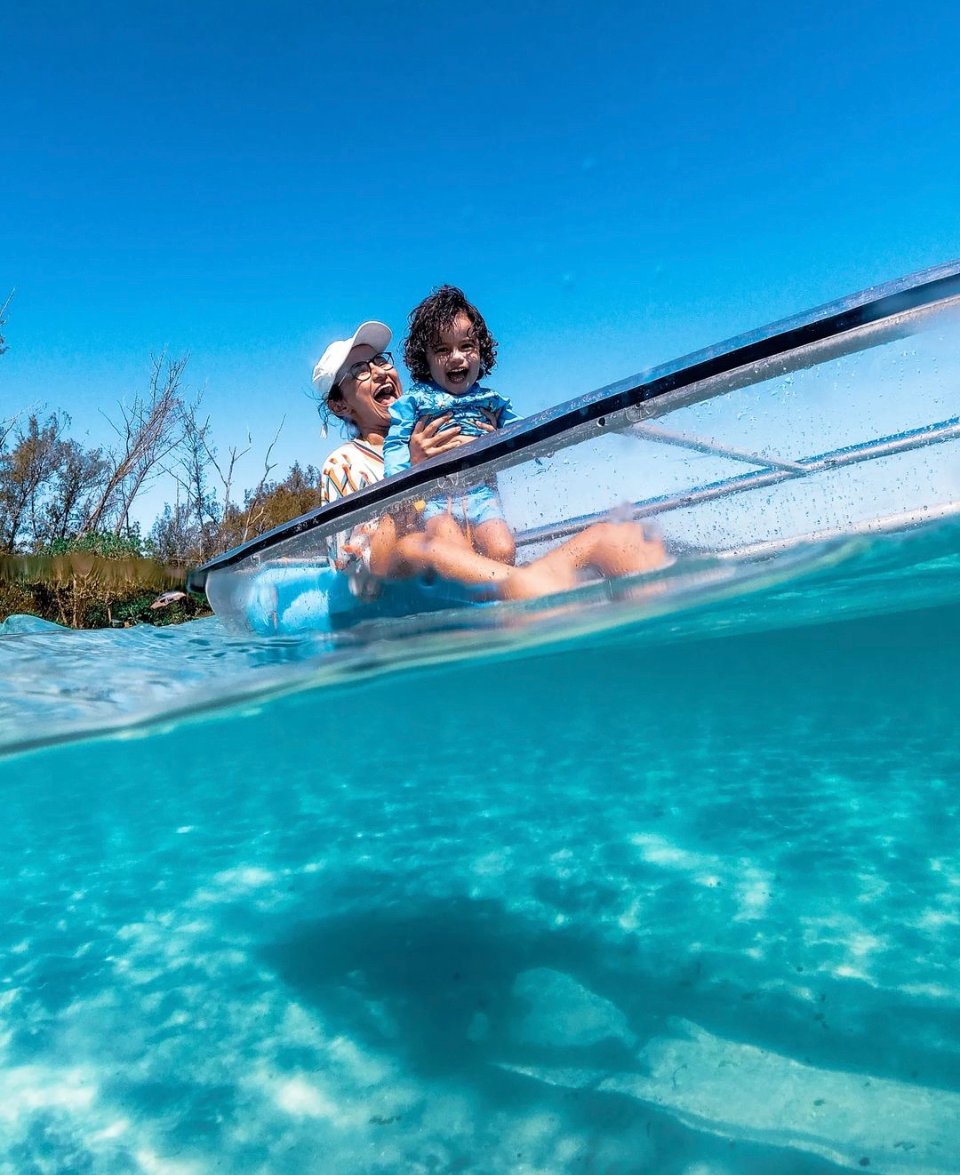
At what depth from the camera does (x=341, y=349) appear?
5.17 metres

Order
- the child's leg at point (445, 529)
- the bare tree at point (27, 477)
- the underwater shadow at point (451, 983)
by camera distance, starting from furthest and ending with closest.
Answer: the bare tree at point (27, 477)
the child's leg at point (445, 529)
the underwater shadow at point (451, 983)

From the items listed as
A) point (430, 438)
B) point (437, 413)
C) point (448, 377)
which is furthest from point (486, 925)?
→ point (448, 377)

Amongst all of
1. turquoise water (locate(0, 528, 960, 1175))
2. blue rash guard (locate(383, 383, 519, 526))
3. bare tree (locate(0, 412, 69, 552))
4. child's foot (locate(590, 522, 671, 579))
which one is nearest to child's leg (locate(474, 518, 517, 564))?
child's foot (locate(590, 522, 671, 579))

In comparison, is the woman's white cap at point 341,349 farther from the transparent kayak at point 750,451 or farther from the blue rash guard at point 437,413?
the transparent kayak at point 750,451

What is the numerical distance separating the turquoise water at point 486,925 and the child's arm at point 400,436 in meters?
0.98

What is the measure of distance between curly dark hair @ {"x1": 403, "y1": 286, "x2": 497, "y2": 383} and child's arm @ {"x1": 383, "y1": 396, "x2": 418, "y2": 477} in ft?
1.81

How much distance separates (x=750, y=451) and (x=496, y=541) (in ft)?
4.15

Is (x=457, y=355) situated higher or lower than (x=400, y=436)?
higher

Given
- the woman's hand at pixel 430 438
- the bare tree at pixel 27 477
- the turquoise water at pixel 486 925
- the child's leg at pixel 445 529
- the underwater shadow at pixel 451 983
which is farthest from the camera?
the bare tree at pixel 27 477

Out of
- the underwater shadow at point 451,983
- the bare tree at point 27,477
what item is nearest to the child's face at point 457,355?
the underwater shadow at point 451,983

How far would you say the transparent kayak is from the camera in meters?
3.26

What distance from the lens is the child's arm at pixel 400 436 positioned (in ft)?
14.4

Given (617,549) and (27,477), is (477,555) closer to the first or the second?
(617,549)

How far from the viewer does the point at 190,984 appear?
3766mm
